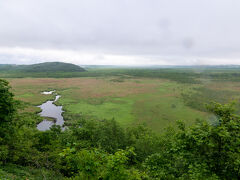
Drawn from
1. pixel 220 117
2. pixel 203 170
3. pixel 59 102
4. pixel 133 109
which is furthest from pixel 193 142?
pixel 59 102

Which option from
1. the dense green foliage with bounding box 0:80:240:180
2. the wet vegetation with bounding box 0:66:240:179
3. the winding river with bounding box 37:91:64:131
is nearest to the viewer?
the dense green foliage with bounding box 0:80:240:180

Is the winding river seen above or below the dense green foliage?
below

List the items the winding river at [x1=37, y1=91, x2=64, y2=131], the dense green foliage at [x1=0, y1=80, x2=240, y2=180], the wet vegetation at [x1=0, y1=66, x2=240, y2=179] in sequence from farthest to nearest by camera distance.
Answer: the winding river at [x1=37, y1=91, x2=64, y2=131] < the wet vegetation at [x1=0, y1=66, x2=240, y2=179] < the dense green foliage at [x1=0, y1=80, x2=240, y2=180]

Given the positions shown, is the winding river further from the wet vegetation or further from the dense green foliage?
the dense green foliage

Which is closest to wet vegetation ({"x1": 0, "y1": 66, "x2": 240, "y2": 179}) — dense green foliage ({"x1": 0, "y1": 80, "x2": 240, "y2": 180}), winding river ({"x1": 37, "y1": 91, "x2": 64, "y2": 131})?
dense green foliage ({"x1": 0, "y1": 80, "x2": 240, "y2": 180})

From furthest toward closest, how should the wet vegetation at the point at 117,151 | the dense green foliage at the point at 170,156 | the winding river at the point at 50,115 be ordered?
the winding river at the point at 50,115, the wet vegetation at the point at 117,151, the dense green foliage at the point at 170,156

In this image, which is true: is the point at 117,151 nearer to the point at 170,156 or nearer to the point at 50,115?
the point at 170,156

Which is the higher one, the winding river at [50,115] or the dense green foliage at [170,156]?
the dense green foliage at [170,156]

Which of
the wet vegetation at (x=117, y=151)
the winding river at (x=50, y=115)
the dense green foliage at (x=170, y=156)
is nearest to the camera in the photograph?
the dense green foliage at (x=170, y=156)

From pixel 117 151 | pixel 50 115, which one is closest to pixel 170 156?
pixel 117 151

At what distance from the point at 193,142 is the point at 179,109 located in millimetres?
39198

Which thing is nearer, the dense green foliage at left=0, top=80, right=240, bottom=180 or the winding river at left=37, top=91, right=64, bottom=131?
the dense green foliage at left=0, top=80, right=240, bottom=180

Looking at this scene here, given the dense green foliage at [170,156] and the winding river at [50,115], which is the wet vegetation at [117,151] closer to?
the dense green foliage at [170,156]

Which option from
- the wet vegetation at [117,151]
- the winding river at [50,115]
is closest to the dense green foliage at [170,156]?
the wet vegetation at [117,151]
